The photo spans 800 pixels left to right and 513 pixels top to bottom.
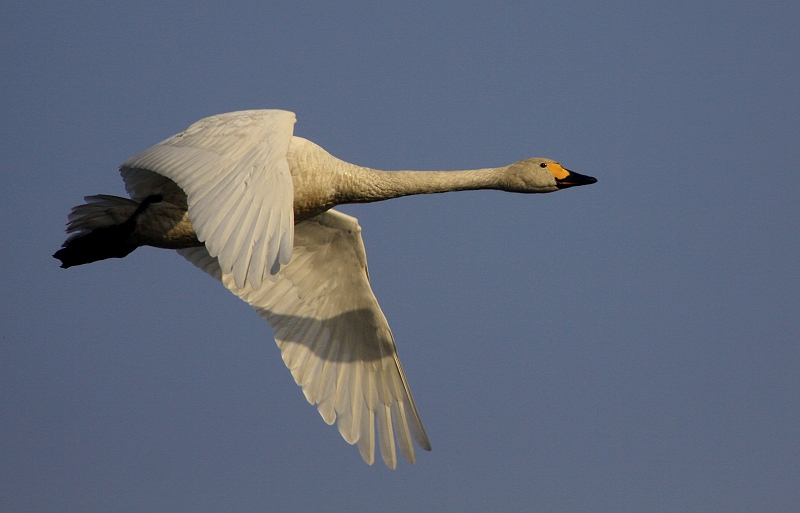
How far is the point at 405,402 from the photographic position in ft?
41.2

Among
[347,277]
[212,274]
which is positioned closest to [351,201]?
[347,277]

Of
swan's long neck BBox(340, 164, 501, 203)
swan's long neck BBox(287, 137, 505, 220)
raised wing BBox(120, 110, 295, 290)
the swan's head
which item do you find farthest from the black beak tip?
raised wing BBox(120, 110, 295, 290)

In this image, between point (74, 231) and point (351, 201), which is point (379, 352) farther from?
point (74, 231)

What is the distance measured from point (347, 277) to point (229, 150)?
3957 mm

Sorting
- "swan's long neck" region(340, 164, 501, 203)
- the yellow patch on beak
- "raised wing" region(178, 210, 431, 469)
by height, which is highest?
the yellow patch on beak

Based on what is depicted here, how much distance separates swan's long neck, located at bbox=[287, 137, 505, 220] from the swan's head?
0.52 m

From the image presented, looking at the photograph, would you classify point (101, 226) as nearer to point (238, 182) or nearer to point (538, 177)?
point (238, 182)

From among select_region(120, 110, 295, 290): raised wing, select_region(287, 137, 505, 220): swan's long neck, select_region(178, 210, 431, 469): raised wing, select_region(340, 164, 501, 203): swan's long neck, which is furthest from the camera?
select_region(178, 210, 431, 469): raised wing

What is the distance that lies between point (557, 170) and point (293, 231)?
14.0ft

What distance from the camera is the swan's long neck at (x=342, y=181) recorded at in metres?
11.0

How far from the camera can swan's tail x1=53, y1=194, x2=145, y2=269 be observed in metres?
11.3

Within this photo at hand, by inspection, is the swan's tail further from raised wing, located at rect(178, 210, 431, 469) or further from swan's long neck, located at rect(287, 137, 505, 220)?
raised wing, located at rect(178, 210, 431, 469)

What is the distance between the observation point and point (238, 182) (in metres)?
8.65

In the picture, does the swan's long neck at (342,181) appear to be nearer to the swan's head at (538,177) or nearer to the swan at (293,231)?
the swan at (293,231)
